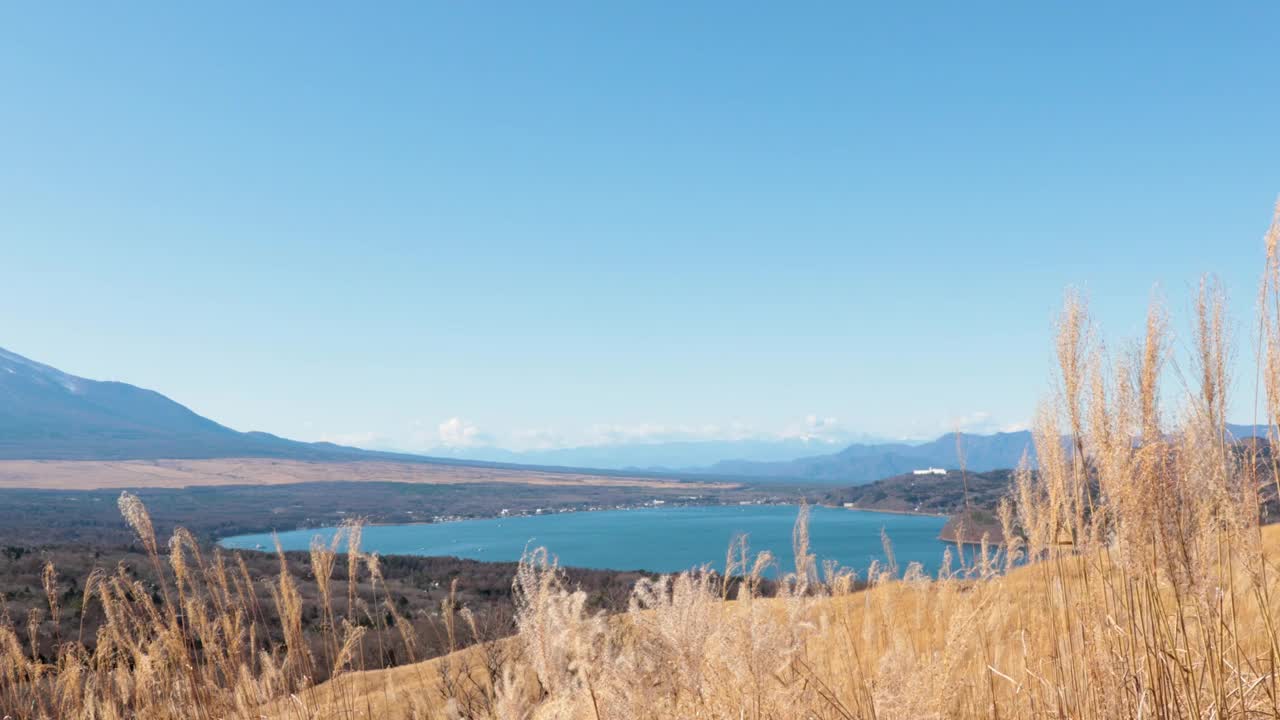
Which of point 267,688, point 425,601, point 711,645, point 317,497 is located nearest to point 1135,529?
point 711,645

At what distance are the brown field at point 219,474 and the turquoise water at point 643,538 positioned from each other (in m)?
55.5

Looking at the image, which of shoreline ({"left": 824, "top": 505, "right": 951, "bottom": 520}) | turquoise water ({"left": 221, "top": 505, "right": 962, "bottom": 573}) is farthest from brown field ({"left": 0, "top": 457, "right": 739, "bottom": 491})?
shoreline ({"left": 824, "top": 505, "right": 951, "bottom": 520})

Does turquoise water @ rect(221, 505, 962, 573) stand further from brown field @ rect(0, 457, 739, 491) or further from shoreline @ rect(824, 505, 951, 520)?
brown field @ rect(0, 457, 739, 491)

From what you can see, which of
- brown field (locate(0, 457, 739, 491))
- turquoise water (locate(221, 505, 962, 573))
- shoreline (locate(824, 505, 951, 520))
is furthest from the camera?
brown field (locate(0, 457, 739, 491))

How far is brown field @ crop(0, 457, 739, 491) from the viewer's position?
117 m

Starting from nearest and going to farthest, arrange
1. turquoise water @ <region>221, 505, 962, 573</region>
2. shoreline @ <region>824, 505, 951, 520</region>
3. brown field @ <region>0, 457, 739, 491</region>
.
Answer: turquoise water @ <region>221, 505, 962, 573</region>
shoreline @ <region>824, 505, 951, 520</region>
brown field @ <region>0, 457, 739, 491</region>

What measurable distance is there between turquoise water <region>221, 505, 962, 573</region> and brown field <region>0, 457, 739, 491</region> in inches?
2187

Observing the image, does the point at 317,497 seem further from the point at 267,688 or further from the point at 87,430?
the point at 267,688

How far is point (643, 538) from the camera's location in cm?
7112

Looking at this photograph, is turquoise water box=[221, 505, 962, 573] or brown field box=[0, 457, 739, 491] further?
brown field box=[0, 457, 739, 491]

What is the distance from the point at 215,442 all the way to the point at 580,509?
11905 centimetres

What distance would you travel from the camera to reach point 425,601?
17531mm

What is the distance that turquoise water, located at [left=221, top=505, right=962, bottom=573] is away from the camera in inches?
2002

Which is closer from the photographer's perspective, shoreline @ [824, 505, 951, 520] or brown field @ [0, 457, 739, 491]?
shoreline @ [824, 505, 951, 520]
